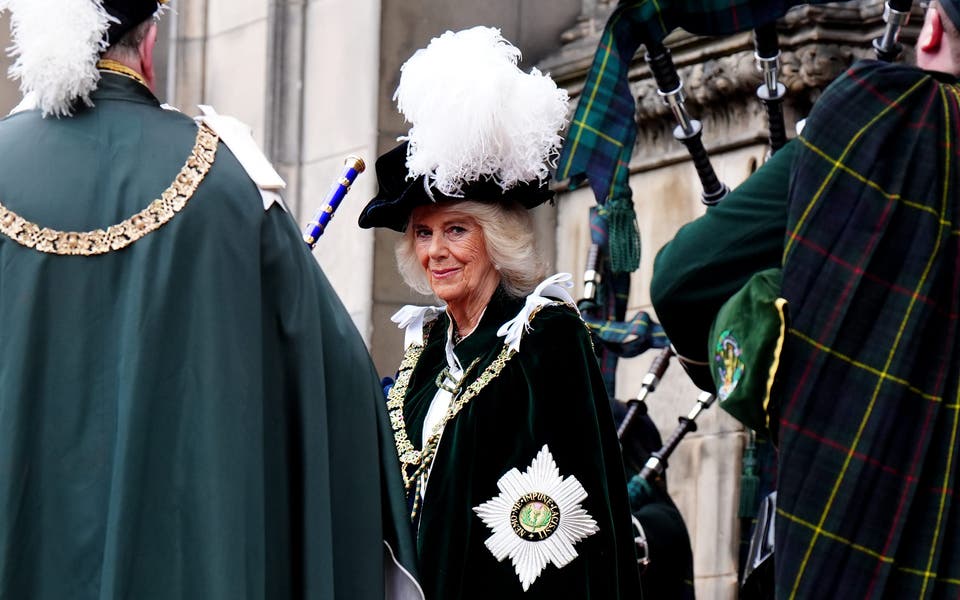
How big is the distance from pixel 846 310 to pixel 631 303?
4.12m

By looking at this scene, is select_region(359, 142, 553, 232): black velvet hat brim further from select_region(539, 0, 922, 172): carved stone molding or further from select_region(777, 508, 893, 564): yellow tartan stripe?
select_region(777, 508, 893, 564): yellow tartan stripe

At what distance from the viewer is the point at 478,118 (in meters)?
5.39

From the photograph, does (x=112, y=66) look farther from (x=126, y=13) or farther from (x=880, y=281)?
(x=880, y=281)

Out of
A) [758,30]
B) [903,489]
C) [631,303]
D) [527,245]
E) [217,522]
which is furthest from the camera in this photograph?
[631,303]

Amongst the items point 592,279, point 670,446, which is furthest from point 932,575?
point 592,279

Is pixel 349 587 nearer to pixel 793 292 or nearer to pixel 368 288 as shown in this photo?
pixel 793 292

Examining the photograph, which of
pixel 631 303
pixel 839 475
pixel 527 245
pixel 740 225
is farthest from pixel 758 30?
pixel 631 303

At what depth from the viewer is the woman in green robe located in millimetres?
5070

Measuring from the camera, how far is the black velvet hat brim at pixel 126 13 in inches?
159

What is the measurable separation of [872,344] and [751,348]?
203 mm

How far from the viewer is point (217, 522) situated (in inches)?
153

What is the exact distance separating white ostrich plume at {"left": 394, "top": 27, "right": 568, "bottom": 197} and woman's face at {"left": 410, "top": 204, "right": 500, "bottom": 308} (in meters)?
0.09

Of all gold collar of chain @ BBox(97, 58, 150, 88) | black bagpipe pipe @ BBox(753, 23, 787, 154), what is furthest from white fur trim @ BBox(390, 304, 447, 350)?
gold collar of chain @ BBox(97, 58, 150, 88)

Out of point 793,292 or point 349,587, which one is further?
point 349,587
